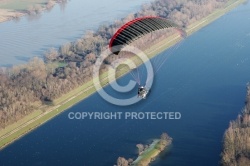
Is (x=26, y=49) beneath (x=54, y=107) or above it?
above

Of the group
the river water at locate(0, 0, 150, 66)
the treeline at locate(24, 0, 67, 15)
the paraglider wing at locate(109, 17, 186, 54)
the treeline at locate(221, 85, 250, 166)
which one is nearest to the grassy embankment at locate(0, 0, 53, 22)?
the treeline at locate(24, 0, 67, 15)

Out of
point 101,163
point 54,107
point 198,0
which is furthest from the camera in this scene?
point 198,0

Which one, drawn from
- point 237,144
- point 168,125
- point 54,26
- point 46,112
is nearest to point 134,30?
point 237,144

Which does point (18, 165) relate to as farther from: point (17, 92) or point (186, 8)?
point (186, 8)

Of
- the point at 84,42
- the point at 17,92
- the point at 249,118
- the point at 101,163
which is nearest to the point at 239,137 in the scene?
the point at 249,118

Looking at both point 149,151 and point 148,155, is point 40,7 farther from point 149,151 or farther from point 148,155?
point 148,155
